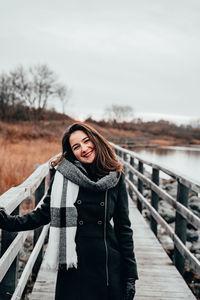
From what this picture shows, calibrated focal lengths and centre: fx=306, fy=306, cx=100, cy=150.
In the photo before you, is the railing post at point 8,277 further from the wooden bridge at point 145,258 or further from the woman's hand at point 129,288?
the woman's hand at point 129,288

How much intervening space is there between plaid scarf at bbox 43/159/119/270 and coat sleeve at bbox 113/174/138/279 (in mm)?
127

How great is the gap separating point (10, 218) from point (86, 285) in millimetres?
539

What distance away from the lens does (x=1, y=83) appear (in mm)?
44719

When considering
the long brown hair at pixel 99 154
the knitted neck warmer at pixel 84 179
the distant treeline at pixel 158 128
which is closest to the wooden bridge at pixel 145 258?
Result: the knitted neck warmer at pixel 84 179

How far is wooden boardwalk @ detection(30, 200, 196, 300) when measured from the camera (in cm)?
271

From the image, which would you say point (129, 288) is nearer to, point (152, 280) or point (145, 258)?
point (152, 280)

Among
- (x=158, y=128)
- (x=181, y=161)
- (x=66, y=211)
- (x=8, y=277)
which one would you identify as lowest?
(x=181, y=161)

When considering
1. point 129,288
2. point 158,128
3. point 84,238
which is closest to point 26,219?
point 84,238

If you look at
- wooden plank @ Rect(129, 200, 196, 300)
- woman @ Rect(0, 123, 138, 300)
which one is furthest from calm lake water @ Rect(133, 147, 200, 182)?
woman @ Rect(0, 123, 138, 300)

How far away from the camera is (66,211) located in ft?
5.31

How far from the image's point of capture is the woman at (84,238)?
64.0 inches

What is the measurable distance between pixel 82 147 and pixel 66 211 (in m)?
0.39

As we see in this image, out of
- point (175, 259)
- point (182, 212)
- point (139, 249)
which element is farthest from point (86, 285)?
point (139, 249)

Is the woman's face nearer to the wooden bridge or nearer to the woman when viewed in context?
the woman
